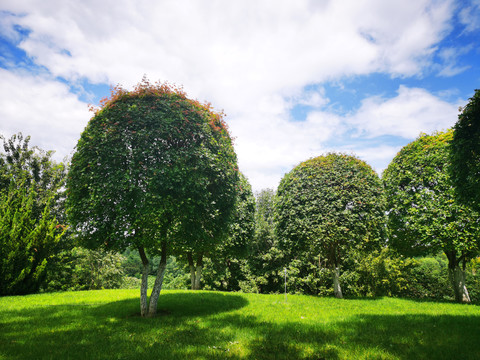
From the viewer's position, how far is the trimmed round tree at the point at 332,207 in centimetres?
1484

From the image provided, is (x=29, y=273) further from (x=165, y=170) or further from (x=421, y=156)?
(x=421, y=156)

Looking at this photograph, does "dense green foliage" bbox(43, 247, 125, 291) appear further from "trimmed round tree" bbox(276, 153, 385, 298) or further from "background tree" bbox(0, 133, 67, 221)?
"trimmed round tree" bbox(276, 153, 385, 298)

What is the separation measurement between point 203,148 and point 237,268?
21265 millimetres

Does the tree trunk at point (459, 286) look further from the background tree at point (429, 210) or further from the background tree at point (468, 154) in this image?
the background tree at point (468, 154)

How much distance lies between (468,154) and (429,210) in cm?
953

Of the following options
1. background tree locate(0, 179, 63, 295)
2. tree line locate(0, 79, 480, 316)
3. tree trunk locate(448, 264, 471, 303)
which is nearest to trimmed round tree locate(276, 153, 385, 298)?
tree line locate(0, 79, 480, 316)

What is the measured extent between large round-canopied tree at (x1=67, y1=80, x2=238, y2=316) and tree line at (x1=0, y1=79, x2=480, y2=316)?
0.05 metres

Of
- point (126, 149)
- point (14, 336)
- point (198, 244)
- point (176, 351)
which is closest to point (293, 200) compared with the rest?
point (198, 244)

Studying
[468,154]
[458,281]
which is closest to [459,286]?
[458,281]

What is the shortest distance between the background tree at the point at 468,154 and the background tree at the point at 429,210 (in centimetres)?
710

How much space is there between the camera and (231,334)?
759 centimetres

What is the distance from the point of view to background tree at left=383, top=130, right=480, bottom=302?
14.9m

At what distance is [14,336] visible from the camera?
23.3 ft

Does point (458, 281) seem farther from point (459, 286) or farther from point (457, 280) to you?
point (459, 286)
